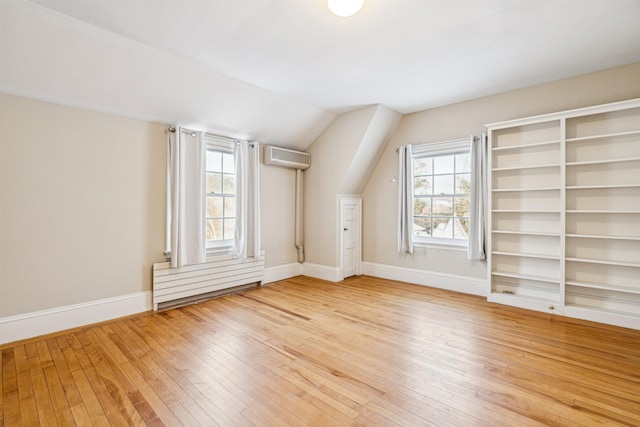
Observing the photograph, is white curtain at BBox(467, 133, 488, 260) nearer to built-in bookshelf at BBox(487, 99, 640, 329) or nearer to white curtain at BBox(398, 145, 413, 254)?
built-in bookshelf at BBox(487, 99, 640, 329)

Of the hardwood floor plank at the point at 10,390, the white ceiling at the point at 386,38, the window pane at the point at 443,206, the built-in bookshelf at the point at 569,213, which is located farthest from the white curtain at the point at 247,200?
the built-in bookshelf at the point at 569,213

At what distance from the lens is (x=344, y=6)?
80.7 inches

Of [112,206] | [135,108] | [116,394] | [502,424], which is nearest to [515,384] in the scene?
[502,424]

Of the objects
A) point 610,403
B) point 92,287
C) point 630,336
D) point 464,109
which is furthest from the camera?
point 464,109

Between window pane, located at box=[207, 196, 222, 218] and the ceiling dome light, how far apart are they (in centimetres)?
303

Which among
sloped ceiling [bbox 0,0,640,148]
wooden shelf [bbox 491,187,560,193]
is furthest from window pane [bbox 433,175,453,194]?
sloped ceiling [bbox 0,0,640,148]

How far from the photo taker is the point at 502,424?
5.55 ft

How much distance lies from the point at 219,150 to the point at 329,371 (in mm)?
3416

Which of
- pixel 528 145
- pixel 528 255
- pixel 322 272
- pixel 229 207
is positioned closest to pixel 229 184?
pixel 229 207

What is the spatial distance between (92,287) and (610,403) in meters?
4.61

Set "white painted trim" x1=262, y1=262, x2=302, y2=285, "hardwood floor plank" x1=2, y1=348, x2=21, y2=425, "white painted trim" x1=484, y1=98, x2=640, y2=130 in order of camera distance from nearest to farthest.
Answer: "hardwood floor plank" x1=2, y1=348, x2=21, y2=425 < "white painted trim" x1=484, y1=98, x2=640, y2=130 < "white painted trim" x1=262, y1=262, x2=302, y2=285

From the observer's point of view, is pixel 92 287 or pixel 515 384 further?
pixel 92 287

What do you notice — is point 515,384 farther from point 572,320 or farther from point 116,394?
point 116,394

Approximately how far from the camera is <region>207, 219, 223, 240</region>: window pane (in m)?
4.26
